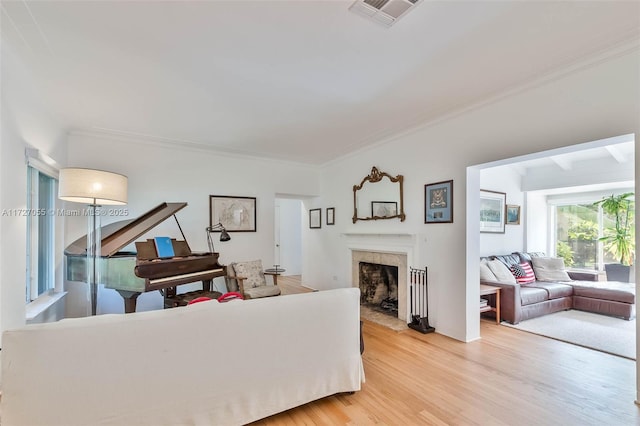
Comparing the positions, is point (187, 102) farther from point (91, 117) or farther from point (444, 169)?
point (444, 169)

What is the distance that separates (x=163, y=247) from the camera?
146 inches

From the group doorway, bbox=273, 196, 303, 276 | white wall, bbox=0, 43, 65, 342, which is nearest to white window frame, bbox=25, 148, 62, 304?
white wall, bbox=0, 43, 65, 342

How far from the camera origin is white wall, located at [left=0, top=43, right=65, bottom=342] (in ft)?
6.79

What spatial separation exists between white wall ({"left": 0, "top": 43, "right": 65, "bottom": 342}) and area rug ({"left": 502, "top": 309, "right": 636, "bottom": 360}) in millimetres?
5330

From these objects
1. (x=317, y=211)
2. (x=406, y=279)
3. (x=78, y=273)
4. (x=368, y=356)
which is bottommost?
(x=368, y=356)

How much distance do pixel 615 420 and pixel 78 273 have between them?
16.1ft

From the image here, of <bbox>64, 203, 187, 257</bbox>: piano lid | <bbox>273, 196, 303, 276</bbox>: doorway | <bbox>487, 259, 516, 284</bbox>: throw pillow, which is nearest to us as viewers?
<bbox>64, 203, 187, 257</bbox>: piano lid

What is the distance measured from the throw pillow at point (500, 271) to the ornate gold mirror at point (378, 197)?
5.86 feet

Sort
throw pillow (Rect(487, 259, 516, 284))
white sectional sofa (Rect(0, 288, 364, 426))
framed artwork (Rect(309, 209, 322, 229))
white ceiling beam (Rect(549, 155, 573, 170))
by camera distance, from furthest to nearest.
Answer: framed artwork (Rect(309, 209, 322, 229))
white ceiling beam (Rect(549, 155, 573, 170))
throw pillow (Rect(487, 259, 516, 284))
white sectional sofa (Rect(0, 288, 364, 426))

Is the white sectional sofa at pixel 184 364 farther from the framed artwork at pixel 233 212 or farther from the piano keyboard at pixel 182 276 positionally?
the framed artwork at pixel 233 212

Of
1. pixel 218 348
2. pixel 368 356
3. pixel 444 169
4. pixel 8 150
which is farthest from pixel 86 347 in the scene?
pixel 444 169

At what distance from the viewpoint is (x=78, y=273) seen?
320 cm

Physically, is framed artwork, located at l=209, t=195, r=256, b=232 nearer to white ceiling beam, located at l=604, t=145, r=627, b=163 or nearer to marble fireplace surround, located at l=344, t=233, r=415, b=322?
marble fireplace surround, located at l=344, t=233, r=415, b=322

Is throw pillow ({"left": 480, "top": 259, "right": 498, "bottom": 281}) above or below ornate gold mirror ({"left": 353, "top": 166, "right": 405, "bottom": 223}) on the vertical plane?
below
